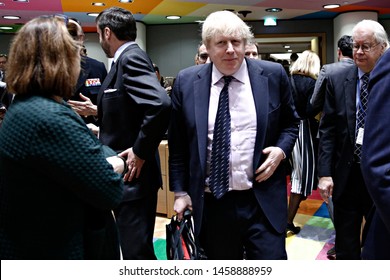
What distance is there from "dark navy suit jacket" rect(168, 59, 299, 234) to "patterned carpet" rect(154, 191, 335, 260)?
151cm

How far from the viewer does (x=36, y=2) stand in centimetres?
677

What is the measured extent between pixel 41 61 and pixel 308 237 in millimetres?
2936

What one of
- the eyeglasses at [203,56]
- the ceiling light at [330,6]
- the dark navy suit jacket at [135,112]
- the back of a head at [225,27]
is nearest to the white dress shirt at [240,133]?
the back of a head at [225,27]

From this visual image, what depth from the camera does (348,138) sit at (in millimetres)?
2236

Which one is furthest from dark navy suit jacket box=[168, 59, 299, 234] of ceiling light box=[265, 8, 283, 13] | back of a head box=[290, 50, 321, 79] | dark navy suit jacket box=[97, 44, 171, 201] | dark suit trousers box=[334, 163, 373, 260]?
ceiling light box=[265, 8, 283, 13]

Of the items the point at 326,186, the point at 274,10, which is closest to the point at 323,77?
the point at 326,186

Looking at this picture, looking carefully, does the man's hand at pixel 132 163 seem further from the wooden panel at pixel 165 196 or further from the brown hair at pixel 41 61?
the wooden panel at pixel 165 196

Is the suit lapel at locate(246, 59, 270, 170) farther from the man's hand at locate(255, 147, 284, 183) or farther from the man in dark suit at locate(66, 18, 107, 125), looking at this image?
the man in dark suit at locate(66, 18, 107, 125)

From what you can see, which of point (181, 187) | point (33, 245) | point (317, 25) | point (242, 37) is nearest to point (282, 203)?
point (181, 187)

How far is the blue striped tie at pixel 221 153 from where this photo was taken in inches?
65.6

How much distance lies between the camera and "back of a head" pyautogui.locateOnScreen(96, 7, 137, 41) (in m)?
2.12

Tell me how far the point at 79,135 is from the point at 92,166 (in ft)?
0.29

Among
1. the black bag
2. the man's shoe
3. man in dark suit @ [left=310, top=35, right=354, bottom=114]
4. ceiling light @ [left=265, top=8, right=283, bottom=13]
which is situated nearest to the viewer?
the black bag

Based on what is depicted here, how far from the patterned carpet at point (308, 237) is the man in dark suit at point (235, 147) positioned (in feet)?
4.91
